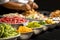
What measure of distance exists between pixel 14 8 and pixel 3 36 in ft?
6.14

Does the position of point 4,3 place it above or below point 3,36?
above

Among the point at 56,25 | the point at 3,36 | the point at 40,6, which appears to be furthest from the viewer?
the point at 40,6

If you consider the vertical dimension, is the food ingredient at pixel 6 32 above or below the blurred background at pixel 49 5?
below

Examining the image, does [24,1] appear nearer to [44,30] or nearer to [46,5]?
[44,30]

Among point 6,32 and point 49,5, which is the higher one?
point 49,5

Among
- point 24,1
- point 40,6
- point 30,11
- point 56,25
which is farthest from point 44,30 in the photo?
point 40,6

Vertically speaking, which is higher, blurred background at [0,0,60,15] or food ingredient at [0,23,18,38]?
blurred background at [0,0,60,15]

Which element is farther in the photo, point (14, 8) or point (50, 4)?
point (50, 4)

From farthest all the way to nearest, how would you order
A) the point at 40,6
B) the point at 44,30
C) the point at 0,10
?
the point at 40,6 → the point at 0,10 → the point at 44,30

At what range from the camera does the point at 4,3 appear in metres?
3.20

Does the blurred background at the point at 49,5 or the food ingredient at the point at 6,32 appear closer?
the food ingredient at the point at 6,32

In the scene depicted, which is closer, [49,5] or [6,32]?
[6,32]

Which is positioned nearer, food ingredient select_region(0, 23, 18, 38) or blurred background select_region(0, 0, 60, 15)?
food ingredient select_region(0, 23, 18, 38)

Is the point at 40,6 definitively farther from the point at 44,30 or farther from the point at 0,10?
the point at 44,30
